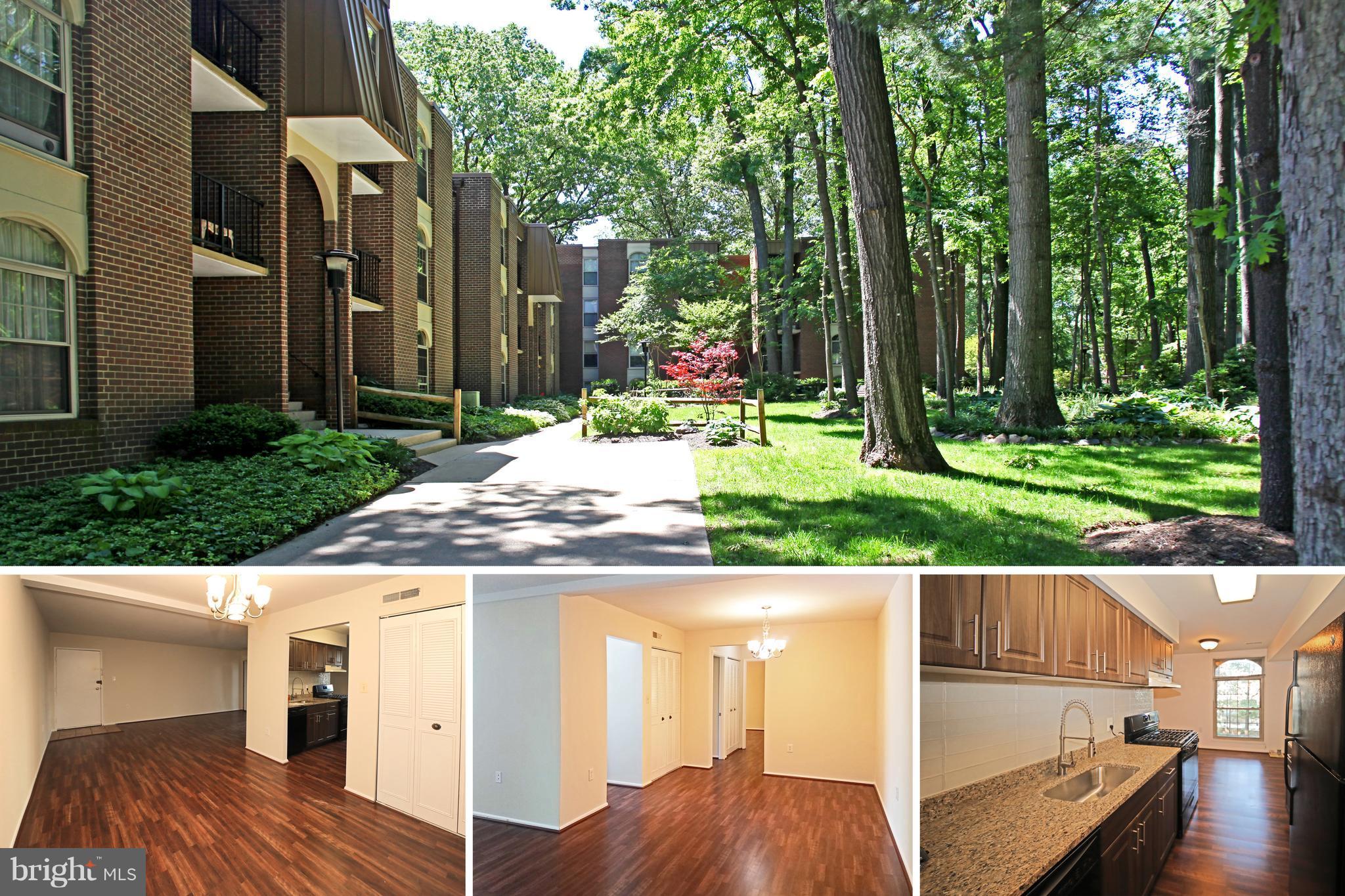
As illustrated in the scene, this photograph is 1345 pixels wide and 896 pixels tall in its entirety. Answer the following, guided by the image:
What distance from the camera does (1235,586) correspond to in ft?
12.0

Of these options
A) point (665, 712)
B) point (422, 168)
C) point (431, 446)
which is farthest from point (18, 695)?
point (422, 168)

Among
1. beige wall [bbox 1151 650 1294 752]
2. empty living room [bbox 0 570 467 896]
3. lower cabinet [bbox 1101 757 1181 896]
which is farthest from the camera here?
empty living room [bbox 0 570 467 896]

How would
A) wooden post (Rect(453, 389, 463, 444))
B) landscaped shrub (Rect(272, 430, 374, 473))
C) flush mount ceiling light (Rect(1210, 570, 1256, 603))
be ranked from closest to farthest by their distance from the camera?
flush mount ceiling light (Rect(1210, 570, 1256, 603)), landscaped shrub (Rect(272, 430, 374, 473)), wooden post (Rect(453, 389, 463, 444))

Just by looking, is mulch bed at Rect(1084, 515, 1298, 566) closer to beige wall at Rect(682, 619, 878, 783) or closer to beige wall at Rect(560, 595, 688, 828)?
beige wall at Rect(560, 595, 688, 828)

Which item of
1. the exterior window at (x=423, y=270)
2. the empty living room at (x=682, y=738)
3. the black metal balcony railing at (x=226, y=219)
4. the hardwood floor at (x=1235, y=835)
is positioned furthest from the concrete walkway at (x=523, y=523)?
the exterior window at (x=423, y=270)

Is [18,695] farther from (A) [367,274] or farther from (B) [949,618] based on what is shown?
(A) [367,274]

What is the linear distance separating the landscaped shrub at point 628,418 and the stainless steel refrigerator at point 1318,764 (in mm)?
6919

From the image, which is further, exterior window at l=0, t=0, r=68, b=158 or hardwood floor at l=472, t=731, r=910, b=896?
exterior window at l=0, t=0, r=68, b=158

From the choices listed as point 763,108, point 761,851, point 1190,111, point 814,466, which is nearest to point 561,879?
point 761,851

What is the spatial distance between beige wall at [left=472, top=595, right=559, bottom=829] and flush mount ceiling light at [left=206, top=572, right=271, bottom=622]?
2304mm

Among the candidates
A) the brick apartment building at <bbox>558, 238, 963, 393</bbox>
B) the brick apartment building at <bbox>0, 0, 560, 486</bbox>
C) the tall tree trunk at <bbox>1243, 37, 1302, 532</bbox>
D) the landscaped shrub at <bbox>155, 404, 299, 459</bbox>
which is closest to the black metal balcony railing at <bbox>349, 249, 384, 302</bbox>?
the brick apartment building at <bbox>0, 0, 560, 486</bbox>

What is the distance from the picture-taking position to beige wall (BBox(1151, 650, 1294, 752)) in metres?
4.18

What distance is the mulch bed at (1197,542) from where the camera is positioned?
13.1ft

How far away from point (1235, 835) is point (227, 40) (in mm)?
11213
